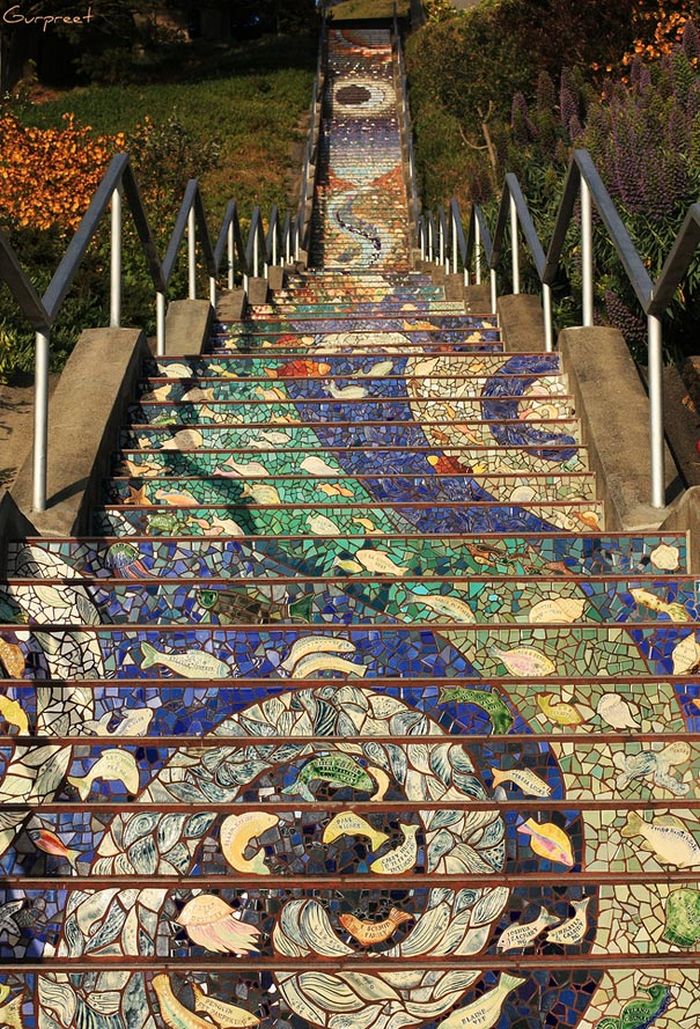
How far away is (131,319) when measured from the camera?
1012 cm

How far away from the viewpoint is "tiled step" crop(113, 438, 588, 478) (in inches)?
207

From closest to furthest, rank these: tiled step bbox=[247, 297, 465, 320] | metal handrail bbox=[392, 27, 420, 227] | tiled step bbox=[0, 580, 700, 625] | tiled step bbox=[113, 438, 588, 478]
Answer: tiled step bbox=[0, 580, 700, 625]
tiled step bbox=[113, 438, 588, 478]
tiled step bbox=[247, 297, 465, 320]
metal handrail bbox=[392, 27, 420, 227]

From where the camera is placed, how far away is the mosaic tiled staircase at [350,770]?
277 centimetres

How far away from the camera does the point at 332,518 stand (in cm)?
467

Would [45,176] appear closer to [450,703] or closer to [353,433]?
[353,433]

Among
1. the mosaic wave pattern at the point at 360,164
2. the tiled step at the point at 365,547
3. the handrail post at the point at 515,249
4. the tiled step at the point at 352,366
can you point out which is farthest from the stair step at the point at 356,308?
the mosaic wave pattern at the point at 360,164

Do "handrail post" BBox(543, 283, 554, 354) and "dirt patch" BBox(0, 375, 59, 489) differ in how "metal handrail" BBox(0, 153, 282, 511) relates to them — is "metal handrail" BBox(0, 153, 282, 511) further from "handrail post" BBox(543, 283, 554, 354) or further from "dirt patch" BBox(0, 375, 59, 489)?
"handrail post" BBox(543, 283, 554, 354)

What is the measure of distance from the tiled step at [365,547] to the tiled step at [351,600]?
28 centimetres

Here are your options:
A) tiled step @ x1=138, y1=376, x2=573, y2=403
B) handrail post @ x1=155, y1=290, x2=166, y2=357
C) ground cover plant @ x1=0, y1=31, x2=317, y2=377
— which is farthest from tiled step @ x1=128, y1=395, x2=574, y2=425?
ground cover plant @ x1=0, y1=31, x2=317, y2=377

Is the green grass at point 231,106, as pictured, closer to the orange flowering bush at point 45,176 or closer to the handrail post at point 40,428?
the orange flowering bush at point 45,176

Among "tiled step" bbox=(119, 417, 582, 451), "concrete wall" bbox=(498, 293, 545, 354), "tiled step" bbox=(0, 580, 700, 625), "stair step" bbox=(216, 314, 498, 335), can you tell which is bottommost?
"stair step" bbox=(216, 314, 498, 335)

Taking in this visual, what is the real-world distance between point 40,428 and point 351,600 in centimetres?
131

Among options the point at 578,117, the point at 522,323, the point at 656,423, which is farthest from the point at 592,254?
the point at 578,117

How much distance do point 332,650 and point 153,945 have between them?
1000mm
